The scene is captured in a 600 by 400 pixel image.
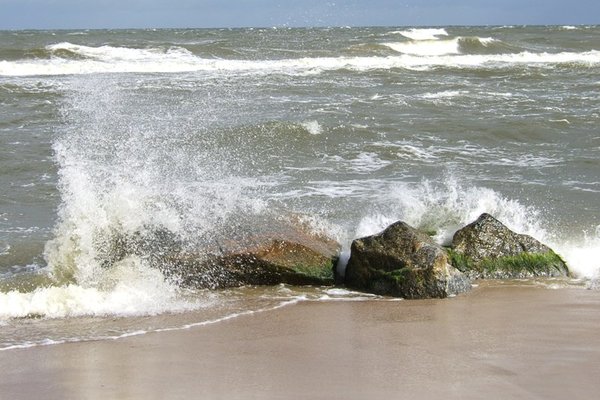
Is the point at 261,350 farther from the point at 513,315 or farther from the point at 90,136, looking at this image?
the point at 90,136

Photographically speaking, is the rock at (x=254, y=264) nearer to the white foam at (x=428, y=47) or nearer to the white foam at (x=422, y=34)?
the white foam at (x=428, y=47)

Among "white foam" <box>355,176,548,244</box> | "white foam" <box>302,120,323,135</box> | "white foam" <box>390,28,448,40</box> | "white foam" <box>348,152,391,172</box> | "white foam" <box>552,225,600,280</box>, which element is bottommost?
"white foam" <box>348,152,391,172</box>

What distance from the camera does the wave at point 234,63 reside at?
88.4 feet

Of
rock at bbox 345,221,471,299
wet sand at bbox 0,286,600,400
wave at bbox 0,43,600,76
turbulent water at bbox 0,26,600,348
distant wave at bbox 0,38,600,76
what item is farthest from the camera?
distant wave at bbox 0,38,600,76

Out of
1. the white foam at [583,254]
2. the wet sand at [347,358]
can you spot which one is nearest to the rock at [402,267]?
the wet sand at [347,358]

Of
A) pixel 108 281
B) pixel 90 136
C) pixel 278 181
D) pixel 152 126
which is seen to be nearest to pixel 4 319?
pixel 108 281

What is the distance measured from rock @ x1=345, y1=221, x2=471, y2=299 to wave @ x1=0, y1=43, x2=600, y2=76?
19008 millimetres

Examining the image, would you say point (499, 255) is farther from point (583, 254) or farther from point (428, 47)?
point (428, 47)

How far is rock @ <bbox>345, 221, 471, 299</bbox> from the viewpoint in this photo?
20.6 feet

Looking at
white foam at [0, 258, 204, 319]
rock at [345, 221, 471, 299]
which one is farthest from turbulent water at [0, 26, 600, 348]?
rock at [345, 221, 471, 299]

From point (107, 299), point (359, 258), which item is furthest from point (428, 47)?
point (107, 299)

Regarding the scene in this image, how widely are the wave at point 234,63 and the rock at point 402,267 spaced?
62.4 ft

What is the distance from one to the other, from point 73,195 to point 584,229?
16.0 ft

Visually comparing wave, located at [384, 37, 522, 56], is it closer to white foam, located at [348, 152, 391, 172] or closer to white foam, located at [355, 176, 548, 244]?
white foam, located at [348, 152, 391, 172]
